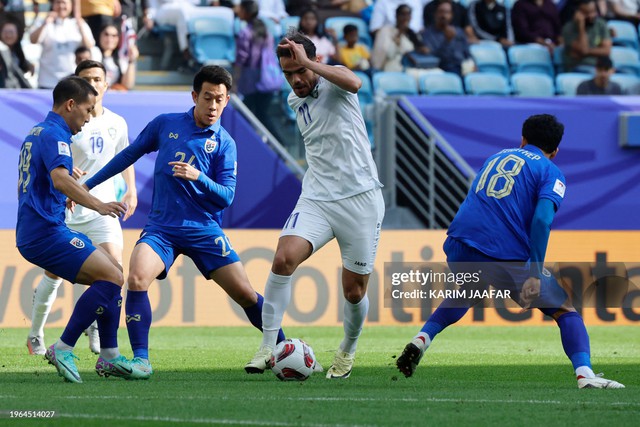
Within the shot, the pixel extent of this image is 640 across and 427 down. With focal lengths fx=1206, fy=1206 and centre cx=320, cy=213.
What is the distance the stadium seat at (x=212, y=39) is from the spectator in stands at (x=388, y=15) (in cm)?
249

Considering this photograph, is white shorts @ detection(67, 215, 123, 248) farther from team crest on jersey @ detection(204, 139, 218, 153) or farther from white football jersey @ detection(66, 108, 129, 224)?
team crest on jersey @ detection(204, 139, 218, 153)

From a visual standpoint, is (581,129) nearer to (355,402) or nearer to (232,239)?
(232,239)

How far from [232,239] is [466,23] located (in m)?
7.31

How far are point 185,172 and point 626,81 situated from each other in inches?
495

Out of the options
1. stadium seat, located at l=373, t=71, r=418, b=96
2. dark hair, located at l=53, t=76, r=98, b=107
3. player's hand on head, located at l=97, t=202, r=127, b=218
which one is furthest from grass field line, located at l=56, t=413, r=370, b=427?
stadium seat, located at l=373, t=71, r=418, b=96

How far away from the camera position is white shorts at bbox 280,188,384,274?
812cm

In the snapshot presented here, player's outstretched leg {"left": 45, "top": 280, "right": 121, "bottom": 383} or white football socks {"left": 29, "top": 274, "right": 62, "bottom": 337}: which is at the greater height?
player's outstretched leg {"left": 45, "top": 280, "right": 121, "bottom": 383}

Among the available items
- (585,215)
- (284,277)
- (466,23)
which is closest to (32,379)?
(284,277)

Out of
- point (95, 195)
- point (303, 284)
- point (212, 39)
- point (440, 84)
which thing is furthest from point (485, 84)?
point (95, 195)

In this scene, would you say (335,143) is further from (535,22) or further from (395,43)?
(535,22)

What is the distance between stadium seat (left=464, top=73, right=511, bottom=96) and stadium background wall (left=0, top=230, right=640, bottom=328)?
3979 millimetres

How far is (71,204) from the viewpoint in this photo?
848cm

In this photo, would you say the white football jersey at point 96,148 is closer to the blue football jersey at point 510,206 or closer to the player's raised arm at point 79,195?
the player's raised arm at point 79,195

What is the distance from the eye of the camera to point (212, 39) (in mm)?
18047
